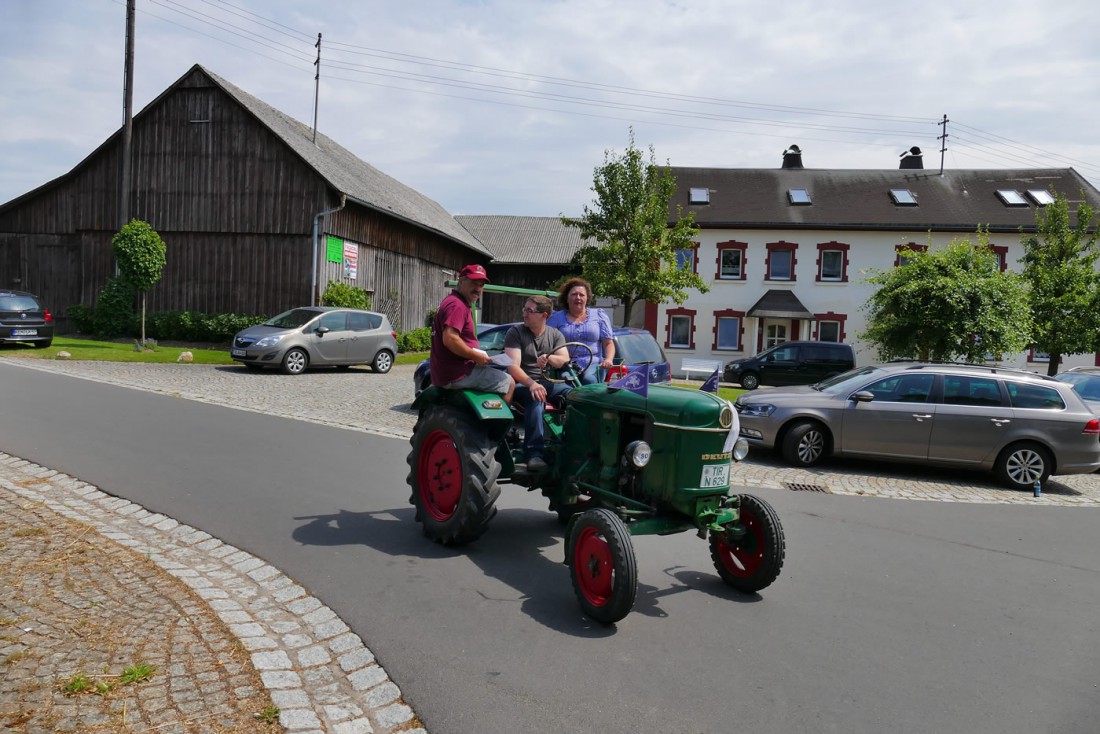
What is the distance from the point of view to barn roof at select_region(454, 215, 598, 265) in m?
43.2

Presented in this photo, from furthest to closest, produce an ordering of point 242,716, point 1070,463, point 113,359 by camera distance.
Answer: point 113,359
point 1070,463
point 242,716

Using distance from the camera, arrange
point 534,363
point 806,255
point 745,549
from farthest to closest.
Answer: point 806,255 → point 534,363 → point 745,549

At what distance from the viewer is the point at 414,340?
30625 millimetres

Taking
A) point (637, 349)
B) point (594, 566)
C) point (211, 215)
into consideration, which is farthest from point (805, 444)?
point (211, 215)

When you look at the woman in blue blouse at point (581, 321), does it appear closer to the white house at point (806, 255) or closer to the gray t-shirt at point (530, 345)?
the gray t-shirt at point (530, 345)

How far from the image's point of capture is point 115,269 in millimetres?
27938

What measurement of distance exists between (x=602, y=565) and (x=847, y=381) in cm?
793

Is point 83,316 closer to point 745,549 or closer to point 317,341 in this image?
point 317,341

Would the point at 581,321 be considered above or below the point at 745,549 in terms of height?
above

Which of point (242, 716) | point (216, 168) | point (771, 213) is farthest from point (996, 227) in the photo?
point (242, 716)

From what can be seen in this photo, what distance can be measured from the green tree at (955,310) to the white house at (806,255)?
14964 millimetres

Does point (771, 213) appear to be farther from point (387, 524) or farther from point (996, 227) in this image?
point (387, 524)

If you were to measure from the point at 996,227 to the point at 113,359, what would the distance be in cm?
3336

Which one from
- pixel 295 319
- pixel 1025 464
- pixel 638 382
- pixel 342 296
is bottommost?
pixel 1025 464
